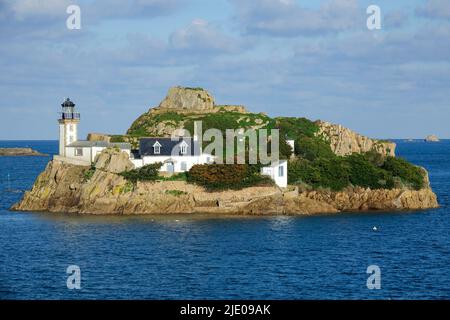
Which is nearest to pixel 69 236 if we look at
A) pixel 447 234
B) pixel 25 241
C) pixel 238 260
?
pixel 25 241

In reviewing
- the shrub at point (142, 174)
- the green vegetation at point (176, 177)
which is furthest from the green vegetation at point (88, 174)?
the green vegetation at point (176, 177)

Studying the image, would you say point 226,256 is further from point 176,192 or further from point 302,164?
point 302,164

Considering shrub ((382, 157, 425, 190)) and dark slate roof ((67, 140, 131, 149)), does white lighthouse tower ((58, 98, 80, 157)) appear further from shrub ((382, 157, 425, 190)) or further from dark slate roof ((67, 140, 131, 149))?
shrub ((382, 157, 425, 190))

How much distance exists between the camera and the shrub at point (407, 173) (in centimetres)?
9675

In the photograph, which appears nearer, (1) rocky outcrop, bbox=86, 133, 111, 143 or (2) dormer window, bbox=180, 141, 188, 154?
(2) dormer window, bbox=180, 141, 188, 154

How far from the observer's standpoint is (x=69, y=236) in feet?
242

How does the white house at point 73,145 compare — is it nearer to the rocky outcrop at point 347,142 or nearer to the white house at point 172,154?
the white house at point 172,154

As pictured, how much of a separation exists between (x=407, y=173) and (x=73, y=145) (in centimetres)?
3909

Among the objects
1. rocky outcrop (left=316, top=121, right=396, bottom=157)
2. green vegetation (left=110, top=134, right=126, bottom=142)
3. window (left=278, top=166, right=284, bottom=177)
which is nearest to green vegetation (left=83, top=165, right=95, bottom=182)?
green vegetation (left=110, top=134, right=126, bottom=142)

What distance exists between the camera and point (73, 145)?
98.8m

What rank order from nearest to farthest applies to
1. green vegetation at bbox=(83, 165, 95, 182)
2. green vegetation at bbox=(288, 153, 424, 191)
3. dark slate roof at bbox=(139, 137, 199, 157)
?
green vegetation at bbox=(83, 165, 95, 182) < green vegetation at bbox=(288, 153, 424, 191) < dark slate roof at bbox=(139, 137, 199, 157)

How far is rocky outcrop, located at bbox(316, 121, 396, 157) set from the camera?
366ft

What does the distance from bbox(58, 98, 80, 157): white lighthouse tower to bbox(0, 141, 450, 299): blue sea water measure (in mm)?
12451

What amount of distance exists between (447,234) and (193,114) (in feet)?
158
